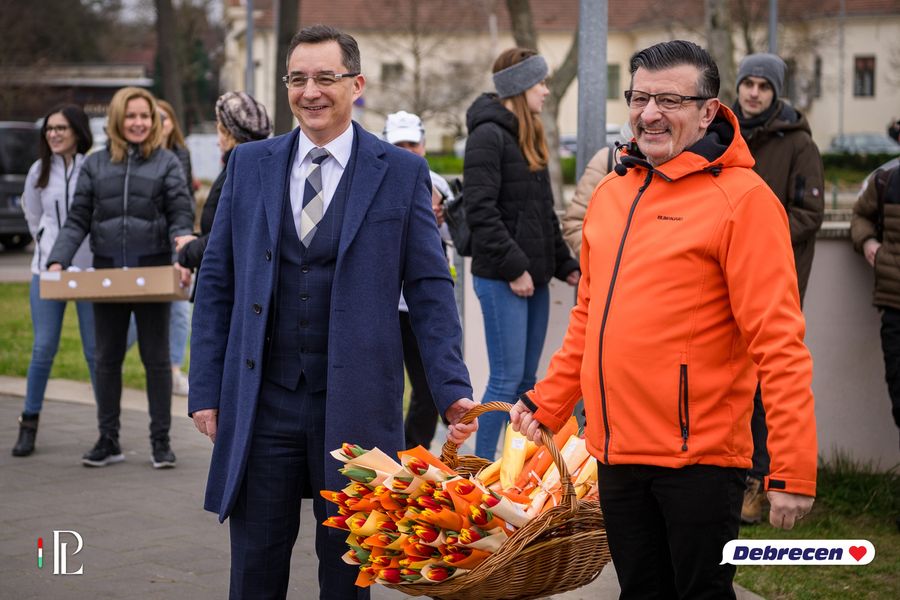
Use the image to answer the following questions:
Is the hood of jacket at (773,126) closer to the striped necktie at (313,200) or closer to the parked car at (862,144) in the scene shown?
the striped necktie at (313,200)

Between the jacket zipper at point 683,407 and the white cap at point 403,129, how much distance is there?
4.42 m

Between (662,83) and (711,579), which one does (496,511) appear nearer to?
(711,579)

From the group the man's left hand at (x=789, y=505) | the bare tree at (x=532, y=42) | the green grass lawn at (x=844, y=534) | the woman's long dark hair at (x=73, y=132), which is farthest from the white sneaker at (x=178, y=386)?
the bare tree at (x=532, y=42)

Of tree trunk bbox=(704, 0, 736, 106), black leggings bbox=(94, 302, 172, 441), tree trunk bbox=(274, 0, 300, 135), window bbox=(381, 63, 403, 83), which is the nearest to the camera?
black leggings bbox=(94, 302, 172, 441)

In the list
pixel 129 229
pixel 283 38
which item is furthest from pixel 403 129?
pixel 283 38

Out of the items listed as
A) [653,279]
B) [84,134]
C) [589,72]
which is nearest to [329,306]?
[653,279]

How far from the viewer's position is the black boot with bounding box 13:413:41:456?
770 cm

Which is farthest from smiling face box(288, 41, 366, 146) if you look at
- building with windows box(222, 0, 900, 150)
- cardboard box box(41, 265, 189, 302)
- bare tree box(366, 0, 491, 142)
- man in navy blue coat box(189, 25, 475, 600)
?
bare tree box(366, 0, 491, 142)

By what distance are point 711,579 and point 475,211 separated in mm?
3439

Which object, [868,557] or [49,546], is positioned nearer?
[868,557]

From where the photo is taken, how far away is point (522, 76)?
650cm

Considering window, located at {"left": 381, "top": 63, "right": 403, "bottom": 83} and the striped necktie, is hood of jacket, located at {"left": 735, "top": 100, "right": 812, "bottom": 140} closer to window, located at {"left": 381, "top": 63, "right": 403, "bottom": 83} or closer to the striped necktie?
the striped necktie

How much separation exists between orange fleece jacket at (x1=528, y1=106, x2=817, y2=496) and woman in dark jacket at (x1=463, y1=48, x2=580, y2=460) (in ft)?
9.97

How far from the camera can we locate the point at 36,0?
153 ft
